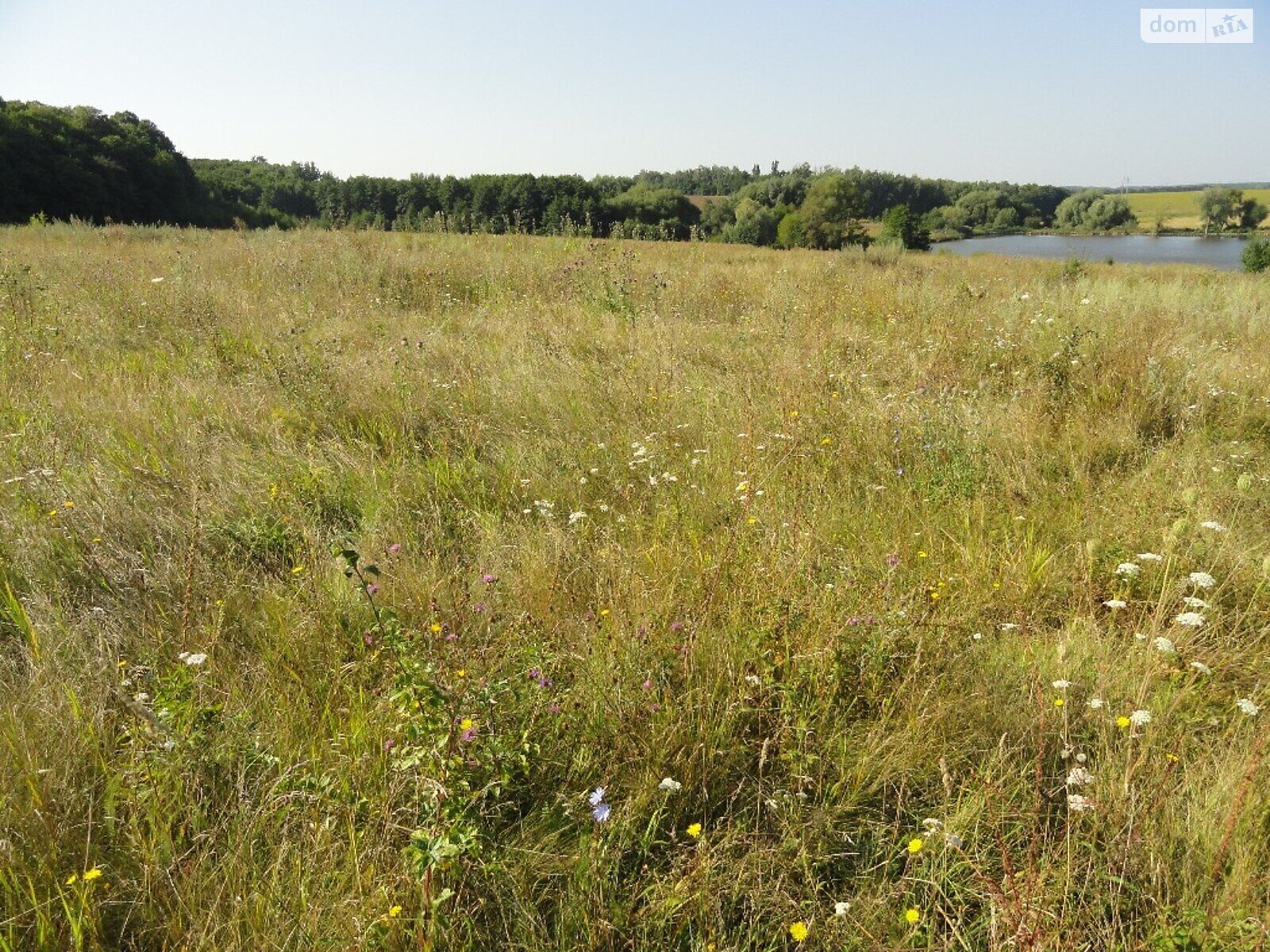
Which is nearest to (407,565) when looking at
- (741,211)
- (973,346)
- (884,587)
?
(884,587)

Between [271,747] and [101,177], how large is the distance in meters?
46.4

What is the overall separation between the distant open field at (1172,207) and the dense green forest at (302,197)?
62.1 ft

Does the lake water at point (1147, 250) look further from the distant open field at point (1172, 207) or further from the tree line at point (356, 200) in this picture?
the distant open field at point (1172, 207)

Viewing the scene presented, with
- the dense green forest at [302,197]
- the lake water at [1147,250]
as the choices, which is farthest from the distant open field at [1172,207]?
the dense green forest at [302,197]

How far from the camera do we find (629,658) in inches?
71.7

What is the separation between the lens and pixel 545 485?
3.05 meters

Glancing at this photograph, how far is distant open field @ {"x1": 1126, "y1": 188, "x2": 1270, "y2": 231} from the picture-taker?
63.4m

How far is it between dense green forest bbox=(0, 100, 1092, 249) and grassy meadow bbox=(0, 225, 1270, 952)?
6.96 m

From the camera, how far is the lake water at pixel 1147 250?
26.2 metres

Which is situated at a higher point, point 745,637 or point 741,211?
point 741,211

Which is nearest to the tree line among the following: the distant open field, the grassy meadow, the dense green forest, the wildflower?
the dense green forest

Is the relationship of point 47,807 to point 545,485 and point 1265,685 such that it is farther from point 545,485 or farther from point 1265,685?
point 1265,685

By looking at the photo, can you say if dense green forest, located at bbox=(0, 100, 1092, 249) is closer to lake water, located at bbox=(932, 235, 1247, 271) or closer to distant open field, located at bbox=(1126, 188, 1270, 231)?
lake water, located at bbox=(932, 235, 1247, 271)

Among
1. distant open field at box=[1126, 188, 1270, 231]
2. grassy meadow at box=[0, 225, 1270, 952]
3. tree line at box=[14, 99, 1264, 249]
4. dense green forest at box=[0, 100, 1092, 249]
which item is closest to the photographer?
grassy meadow at box=[0, 225, 1270, 952]
